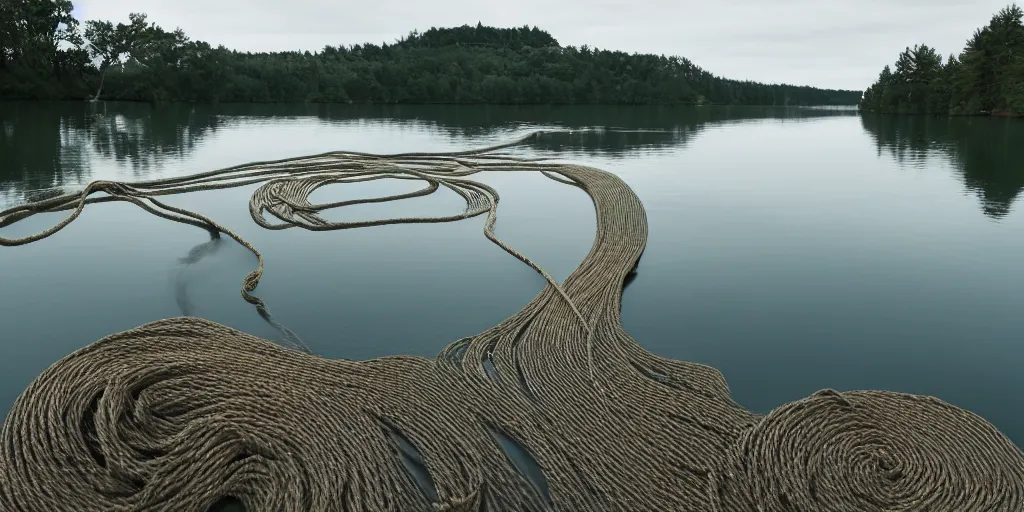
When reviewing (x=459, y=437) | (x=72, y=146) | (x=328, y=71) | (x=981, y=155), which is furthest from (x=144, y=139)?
(x=328, y=71)

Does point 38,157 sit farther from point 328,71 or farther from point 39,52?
point 328,71

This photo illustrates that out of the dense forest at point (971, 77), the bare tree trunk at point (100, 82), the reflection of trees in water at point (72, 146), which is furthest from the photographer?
the bare tree trunk at point (100, 82)

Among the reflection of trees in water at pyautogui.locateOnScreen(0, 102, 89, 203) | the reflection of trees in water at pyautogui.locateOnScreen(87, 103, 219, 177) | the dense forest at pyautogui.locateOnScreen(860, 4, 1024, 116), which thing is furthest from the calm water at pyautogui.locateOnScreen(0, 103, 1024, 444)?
the dense forest at pyautogui.locateOnScreen(860, 4, 1024, 116)

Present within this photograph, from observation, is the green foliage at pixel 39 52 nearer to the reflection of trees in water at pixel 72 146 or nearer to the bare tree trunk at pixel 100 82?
the bare tree trunk at pixel 100 82

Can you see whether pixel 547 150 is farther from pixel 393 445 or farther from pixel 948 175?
pixel 393 445

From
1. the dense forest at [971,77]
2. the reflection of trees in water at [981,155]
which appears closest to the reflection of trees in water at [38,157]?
the reflection of trees in water at [981,155]

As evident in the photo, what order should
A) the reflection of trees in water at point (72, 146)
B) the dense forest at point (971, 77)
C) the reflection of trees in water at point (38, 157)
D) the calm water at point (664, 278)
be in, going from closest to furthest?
1. the calm water at point (664, 278)
2. the reflection of trees in water at point (38, 157)
3. the reflection of trees in water at point (72, 146)
4. the dense forest at point (971, 77)

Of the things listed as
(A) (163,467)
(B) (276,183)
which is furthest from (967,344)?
(B) (276,183)
